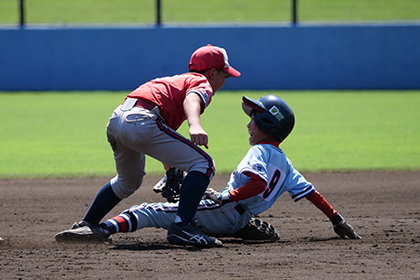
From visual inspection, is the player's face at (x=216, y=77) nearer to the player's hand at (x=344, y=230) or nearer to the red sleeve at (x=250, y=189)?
the red sleeve at (x=250, y=189)

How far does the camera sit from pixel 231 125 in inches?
487

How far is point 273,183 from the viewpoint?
436cm

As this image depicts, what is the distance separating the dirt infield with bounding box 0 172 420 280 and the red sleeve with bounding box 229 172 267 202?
37cm

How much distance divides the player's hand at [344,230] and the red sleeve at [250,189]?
0.74 metres

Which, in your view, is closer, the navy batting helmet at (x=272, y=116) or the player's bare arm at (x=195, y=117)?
→ the player's bare arm at (x=195, y=117)

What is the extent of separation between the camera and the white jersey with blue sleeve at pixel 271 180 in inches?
170

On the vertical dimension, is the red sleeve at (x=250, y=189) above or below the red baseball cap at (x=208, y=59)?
below

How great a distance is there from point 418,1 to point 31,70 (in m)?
13.9

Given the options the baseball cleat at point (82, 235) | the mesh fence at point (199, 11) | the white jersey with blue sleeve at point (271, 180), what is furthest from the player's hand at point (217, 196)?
the mesh fence at point (199, 11)

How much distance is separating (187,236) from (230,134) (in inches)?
279

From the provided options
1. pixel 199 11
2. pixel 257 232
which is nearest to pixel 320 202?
pixel 257 232

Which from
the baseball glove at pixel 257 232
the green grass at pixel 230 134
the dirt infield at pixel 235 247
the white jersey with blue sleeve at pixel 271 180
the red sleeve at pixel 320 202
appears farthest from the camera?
the green grass at pixel 230 134

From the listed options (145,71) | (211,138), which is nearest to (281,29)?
(145,71)

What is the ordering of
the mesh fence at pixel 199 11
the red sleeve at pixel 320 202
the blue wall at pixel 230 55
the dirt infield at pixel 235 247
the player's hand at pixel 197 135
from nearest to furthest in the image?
the dirt infield at pixel 235 247 < the player's hand at pixel 197 135 < the red sleeve at pixel 320 202 < the blue wall at pixel 230 55 < the mesh fence at pixel 199 11
